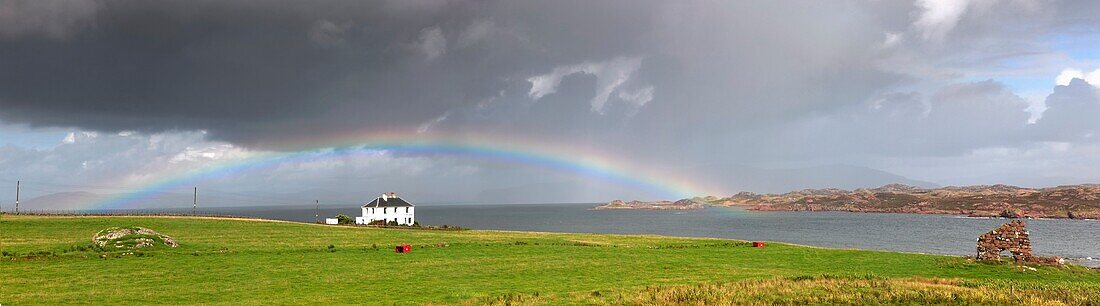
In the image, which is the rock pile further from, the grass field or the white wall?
the white wall

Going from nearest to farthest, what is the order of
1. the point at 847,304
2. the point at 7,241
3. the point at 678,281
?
1. the point at 847,304
2. the point at 678,281
3. the point at 7,241

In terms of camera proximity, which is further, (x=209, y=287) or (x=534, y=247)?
(x=534, y=247)

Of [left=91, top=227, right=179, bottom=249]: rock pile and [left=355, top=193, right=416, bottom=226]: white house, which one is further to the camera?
[left=355, top=193, right=416, bottom=226]: white house

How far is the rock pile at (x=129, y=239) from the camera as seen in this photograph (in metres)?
45.9

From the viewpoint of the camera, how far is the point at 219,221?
86.7m

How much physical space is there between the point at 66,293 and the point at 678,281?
29.2 m

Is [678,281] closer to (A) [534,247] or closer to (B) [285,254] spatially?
(A) [534,247]

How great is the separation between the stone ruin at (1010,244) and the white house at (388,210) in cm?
9341

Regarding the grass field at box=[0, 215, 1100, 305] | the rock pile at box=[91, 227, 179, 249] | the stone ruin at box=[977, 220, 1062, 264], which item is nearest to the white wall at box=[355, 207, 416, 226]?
the grass field at box=[0, 215, 1100, 305]

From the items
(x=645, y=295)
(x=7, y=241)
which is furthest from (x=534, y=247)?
(x=7, y=241)

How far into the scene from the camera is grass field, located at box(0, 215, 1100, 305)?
26109 mm

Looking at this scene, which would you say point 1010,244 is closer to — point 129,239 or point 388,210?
point 129,239

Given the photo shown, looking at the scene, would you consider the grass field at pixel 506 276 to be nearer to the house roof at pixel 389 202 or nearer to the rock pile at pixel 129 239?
the rock pile at pixel 129 239

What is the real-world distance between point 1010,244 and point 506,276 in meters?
37.2
